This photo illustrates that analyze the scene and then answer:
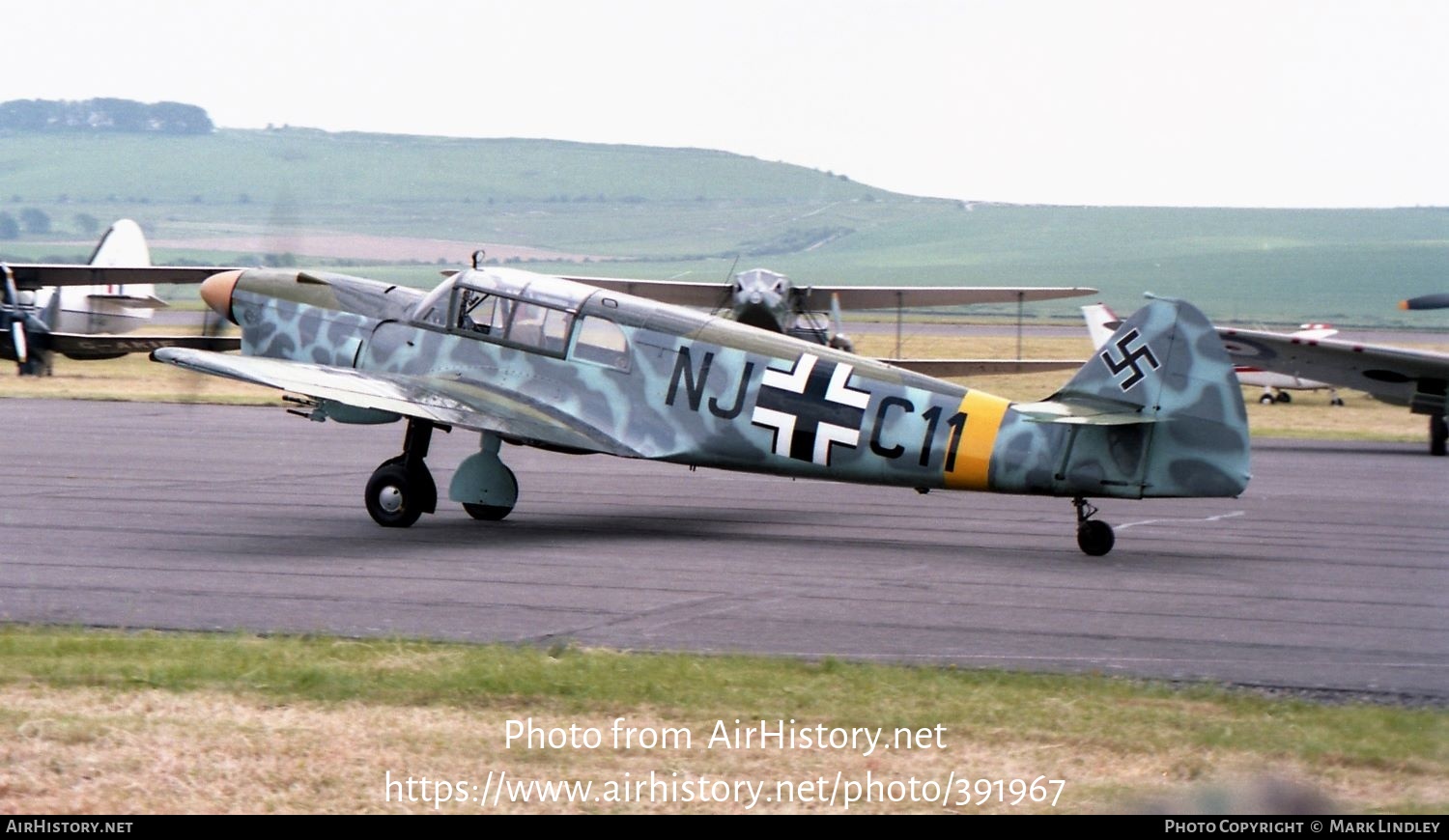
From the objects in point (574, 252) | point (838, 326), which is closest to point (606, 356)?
point (838, 326)

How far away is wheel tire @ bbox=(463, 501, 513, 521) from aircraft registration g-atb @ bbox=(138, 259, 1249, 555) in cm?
2

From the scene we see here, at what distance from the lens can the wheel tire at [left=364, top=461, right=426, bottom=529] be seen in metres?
14.6

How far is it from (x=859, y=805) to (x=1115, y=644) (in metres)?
4.16

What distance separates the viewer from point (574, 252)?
128 m

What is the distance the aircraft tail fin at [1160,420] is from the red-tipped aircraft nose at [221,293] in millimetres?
8357

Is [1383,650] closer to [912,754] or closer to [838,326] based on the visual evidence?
[912,754]

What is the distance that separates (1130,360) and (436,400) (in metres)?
6.21

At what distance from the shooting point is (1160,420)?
504 inches

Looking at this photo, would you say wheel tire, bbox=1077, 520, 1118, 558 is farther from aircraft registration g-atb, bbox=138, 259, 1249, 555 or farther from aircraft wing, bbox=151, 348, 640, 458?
aircraft wing, bbox=151, 348, 640, 458

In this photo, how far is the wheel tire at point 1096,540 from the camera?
13.4 metres

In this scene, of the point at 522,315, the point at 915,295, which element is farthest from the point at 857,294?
the point at 522,315

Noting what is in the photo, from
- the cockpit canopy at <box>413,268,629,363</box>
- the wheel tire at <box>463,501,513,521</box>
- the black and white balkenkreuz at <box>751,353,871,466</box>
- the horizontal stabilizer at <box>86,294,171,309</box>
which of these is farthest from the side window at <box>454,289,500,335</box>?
the horizontal stabilizer at <box>86,294,171,309</box>

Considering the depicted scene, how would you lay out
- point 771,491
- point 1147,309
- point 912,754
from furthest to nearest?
point 771,491, point 1147,309, point 912,754

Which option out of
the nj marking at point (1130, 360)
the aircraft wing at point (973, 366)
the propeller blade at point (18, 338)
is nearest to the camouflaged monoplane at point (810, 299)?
the aircraft wing at point (973, 366)
